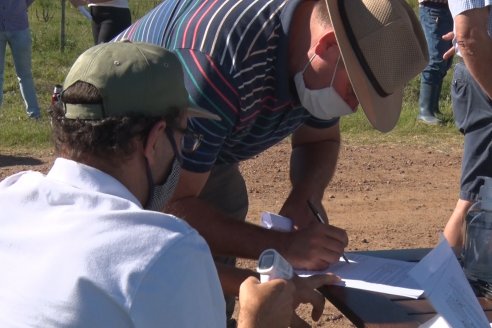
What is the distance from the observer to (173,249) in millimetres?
1660

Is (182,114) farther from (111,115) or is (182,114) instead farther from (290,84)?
(290,84)

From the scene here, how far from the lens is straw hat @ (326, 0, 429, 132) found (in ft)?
8.77

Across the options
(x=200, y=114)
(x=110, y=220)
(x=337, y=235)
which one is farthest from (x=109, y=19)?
(x=110, y=220)

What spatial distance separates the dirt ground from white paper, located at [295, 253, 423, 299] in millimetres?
1954

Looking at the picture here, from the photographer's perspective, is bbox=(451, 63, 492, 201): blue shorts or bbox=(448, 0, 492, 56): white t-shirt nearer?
bbox=(448, 0, 492, 56): white t-shirt

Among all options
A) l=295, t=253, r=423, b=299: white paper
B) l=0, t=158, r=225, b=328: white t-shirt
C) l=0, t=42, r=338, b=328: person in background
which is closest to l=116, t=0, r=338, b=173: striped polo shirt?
l=295, t=253, r=423, b=299: white paper

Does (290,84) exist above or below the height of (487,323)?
above

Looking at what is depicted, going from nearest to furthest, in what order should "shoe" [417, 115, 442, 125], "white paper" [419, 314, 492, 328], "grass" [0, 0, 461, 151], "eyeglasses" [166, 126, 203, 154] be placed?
"eyeglasses" [166, 126, 203, 154]
"white paper" [419, 314, 492, 328]
"grass" [0, 0, 461, 151]
"shoe" [417, 115, 442, 125]

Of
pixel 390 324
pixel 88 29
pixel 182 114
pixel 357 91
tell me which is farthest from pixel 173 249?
pixel 88 29

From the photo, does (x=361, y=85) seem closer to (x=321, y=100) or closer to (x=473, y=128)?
→ (x=321, y=100)

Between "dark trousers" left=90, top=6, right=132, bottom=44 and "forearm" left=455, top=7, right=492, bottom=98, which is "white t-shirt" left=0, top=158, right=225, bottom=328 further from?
"dark trousers" left=90, top=6, right=132, bottom=44

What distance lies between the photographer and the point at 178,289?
165cm

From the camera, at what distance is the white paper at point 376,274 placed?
8.22ft

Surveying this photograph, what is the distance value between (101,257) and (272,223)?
124 centimetres
